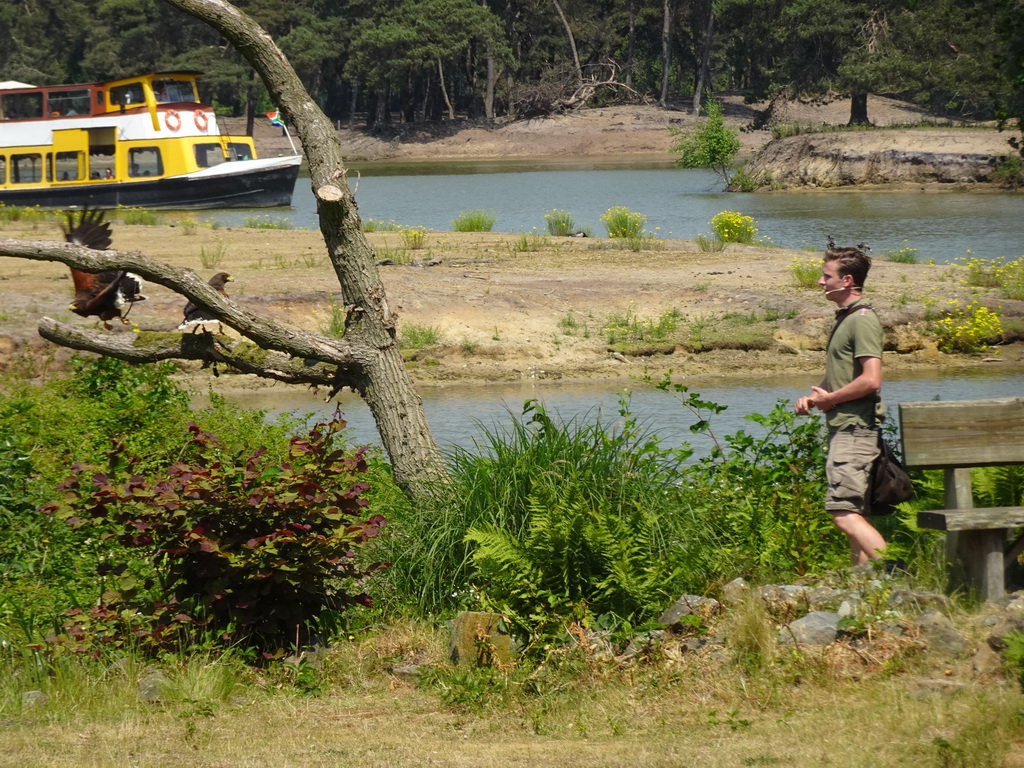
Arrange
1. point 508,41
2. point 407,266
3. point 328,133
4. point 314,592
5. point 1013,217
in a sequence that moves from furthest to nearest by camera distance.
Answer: point 508,41 → point 1013,217 → point 407,266 → point 328,133 → point 314,592

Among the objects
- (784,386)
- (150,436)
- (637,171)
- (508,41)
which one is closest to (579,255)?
(784,386)

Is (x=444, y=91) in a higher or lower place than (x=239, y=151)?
higher

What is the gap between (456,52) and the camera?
230 ft

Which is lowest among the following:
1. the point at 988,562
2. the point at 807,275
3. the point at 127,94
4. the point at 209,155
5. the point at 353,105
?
the point at 988,562

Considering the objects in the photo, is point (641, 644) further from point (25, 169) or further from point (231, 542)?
point (25, 169)

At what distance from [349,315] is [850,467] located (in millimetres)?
3137

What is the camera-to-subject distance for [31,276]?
1884 centimetres

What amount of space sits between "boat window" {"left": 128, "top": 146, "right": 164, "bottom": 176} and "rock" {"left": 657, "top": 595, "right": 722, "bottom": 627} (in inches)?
1401

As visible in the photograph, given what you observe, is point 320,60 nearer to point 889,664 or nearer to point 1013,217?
point 1013,217

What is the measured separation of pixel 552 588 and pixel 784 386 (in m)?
9.68

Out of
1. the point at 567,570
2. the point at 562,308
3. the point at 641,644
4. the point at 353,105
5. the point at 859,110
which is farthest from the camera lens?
the point at 353,105

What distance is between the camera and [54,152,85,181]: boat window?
38.8 m

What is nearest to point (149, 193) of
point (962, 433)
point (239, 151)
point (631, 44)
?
point (239, 151)

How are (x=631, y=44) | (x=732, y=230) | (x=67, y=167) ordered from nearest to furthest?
(x=732, y=230) → (x=67, y=167) → (x=631, y=44)
